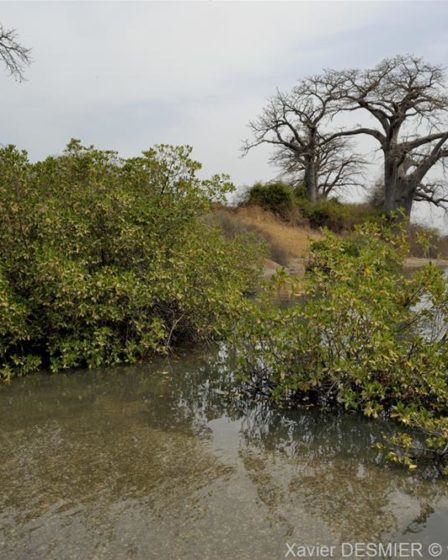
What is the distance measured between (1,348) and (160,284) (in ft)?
7.96

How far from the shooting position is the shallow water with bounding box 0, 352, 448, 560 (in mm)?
3762

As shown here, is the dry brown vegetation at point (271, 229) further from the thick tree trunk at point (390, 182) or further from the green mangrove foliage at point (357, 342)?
the green mangrove foliage at point (357, 342)

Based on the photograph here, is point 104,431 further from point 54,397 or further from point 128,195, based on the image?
point 128,195

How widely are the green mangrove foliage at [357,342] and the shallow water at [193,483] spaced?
1.20 ft

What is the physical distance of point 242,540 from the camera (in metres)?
3.74

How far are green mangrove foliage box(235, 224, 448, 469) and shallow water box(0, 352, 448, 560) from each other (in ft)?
1.20

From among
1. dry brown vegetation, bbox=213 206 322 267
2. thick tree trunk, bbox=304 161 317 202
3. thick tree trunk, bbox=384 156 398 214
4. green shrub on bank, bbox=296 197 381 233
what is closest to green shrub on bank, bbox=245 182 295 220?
dry brown vegetation, bbox=213 206 322 267

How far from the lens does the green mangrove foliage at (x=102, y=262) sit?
26.7 feet

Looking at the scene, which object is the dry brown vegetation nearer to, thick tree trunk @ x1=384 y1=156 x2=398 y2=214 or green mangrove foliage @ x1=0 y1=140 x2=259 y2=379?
thick tree trunk @ x1=384 y1=156 x2=398 y2=214

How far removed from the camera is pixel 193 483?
4.59m

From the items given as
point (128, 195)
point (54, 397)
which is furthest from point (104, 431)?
A: point (128, 195)

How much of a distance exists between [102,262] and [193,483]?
5179mm

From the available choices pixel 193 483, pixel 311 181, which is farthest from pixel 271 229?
pixel 193 483

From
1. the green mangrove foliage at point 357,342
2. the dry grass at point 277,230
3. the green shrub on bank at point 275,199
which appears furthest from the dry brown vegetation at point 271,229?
the green mangrove foliage at point 357,342
